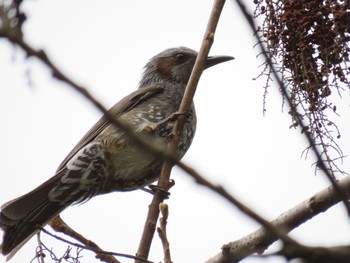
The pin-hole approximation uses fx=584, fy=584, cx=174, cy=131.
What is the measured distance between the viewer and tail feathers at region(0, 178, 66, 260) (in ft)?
12.5

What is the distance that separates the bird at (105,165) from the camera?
394 cm

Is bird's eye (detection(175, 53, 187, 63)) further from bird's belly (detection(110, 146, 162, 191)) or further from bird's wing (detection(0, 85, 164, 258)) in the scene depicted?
bird's belly (detection(110, 146, 162, 191))

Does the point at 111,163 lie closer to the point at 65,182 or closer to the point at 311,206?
the point at 65,182

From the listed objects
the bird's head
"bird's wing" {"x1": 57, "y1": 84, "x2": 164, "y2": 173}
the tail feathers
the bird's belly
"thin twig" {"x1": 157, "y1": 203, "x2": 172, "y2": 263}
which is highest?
the bird's head

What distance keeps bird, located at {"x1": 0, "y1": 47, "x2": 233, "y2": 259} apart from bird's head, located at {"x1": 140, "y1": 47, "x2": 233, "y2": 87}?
27 centimetres

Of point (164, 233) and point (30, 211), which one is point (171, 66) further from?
point (164, 233)

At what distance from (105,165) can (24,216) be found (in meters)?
0.78

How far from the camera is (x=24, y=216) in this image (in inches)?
156

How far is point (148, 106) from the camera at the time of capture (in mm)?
4832

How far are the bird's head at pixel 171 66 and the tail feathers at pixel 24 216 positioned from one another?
5.59 ft

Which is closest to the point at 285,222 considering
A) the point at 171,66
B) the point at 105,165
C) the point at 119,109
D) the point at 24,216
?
the point at 24,216

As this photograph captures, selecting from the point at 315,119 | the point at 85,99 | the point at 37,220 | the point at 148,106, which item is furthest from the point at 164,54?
the point at 85,99

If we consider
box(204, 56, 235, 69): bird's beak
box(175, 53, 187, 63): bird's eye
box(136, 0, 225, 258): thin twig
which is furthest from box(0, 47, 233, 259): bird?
box(136, 0, 225, 258): thin twig

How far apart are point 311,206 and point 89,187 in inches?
89.8
